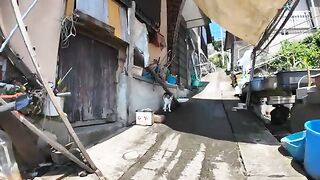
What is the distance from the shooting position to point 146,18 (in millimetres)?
8227

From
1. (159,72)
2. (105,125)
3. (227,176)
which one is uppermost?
(159,72)

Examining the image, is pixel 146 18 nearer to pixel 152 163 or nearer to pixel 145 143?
pixel 145 143

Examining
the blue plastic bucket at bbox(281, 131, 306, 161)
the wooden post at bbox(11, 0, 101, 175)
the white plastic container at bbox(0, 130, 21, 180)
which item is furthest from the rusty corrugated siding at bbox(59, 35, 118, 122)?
the blue plastic bucket at bbox(281, 131, 306, 161)

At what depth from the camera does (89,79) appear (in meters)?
5.82

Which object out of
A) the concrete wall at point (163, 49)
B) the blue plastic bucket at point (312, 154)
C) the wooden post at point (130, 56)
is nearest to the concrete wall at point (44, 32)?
the wooden post at point (130, 56)

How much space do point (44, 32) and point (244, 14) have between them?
4602mm

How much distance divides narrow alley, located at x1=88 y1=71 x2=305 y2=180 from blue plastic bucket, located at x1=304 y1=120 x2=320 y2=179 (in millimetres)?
187

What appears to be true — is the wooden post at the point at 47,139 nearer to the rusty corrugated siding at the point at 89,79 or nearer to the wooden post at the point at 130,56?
the rusty corrugated siding at the point at 89,79

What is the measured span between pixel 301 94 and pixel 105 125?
3985 mm

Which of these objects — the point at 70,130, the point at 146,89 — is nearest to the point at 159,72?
the point at 146,89

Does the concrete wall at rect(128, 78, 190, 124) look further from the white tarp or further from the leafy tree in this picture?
the leafy tree

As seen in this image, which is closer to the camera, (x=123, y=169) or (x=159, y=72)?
(x=123, y=169)

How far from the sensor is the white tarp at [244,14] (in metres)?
6.60

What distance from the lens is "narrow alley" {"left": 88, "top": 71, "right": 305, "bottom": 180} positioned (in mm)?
4012
